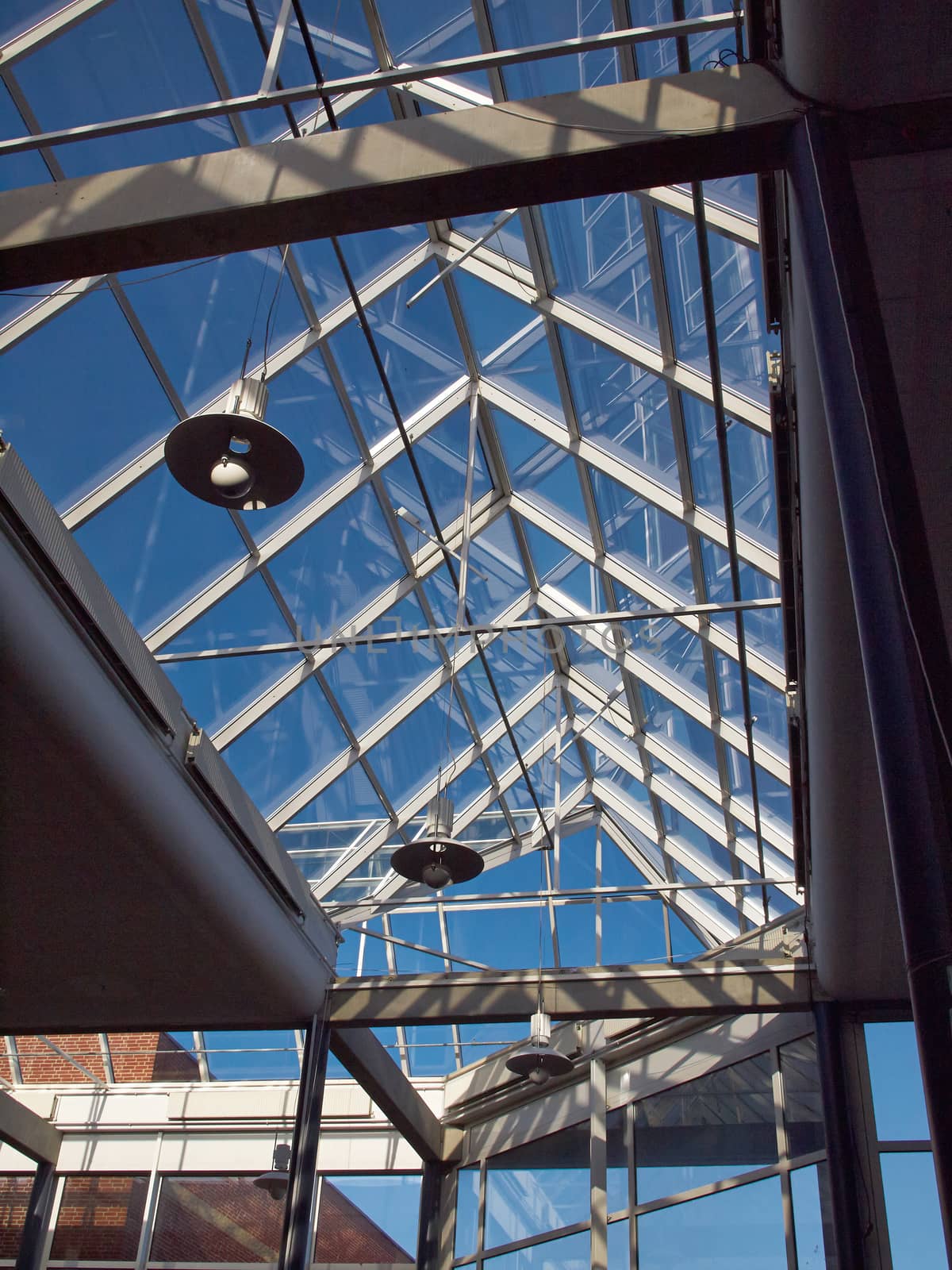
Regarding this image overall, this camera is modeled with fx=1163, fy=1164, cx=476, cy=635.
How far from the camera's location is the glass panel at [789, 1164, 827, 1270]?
12.2m

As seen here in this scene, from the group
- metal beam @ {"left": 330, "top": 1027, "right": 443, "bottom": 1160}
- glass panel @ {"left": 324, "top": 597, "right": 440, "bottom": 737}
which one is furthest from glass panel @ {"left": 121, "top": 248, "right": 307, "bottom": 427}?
metal beam @ {"left": 330, "top": 1027, "right": 443, "bottom": 1160}

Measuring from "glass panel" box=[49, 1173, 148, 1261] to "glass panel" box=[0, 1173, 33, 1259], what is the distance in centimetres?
67

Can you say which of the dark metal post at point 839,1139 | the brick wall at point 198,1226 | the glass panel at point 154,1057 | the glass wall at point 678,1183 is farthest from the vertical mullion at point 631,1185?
the glass panel at point 154,1057

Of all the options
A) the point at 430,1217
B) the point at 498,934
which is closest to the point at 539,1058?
the point at 430,1217

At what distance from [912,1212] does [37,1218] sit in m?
12.5

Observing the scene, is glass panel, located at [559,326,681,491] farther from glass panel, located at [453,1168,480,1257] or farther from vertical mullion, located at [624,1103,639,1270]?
glass panel, located at [453,1168,480,1257]

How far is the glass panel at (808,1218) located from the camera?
1218 cm

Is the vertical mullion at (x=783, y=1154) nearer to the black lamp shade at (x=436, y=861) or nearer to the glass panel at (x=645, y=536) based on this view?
the black lamp shade at (x=436, y=861)

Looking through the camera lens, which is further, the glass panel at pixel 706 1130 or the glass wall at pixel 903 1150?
the glass panel at pixel 706 1130

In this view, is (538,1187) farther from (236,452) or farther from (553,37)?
(553,37)

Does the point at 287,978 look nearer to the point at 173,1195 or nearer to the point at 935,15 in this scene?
the point at 173,1195

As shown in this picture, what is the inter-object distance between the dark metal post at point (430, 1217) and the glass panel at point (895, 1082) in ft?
24.2

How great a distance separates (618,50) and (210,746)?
6.55 meters

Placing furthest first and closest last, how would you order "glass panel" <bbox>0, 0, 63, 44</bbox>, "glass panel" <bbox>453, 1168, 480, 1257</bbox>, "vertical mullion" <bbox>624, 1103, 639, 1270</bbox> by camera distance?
"glass panel" <bbox>453, 1168, 480, 1257</bbox> → "vertical mullion" <bbox>624, 1103, 639, 1270</bbox> → "glass panel" <bbox>0, 0, 63, 44</bbox>
